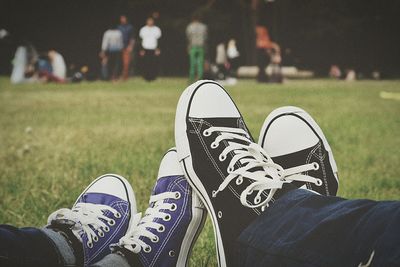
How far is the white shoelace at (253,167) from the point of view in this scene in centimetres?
135

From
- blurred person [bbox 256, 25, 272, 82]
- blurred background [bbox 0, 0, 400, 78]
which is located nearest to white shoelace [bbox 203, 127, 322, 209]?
blurred person [bbox 256, 25, 272, 82]

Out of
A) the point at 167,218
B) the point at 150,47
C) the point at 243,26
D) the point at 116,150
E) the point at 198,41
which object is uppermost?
the point at 243,26

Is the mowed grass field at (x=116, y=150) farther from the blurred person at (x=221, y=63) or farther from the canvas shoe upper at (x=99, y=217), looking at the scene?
the blurred person at (x=221, y=63)

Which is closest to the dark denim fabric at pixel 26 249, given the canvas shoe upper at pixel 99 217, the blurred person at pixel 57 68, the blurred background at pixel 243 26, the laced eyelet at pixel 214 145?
the canvas shoe upper at pixel 99 217

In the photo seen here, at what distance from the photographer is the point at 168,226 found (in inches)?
59.5

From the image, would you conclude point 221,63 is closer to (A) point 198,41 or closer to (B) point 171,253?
(A) point 198,41

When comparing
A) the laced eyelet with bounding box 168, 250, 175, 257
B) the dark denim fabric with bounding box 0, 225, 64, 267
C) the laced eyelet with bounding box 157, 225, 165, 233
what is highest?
the dark denim fabric with bounding box 0, 225, 64, 267

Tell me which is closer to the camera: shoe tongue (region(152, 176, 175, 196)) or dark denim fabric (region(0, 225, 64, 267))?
dark denim fabric (region(0, 225, 64, 267))

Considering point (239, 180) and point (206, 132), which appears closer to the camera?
point (239, 180)

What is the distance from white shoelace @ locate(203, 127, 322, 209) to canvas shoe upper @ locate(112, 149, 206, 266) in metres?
0.13

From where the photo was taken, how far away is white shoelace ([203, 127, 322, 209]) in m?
1.35

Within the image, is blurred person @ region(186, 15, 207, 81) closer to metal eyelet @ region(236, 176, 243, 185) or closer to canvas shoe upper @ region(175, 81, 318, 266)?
canvas shoe upper @ region(175, 81, 318, 266)

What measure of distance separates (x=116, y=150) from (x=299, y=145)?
1.66 meters

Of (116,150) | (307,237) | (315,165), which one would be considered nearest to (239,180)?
(307,237)
